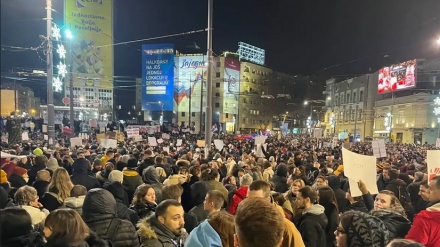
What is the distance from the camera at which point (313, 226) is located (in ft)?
13.2

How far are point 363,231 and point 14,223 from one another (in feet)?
9.37

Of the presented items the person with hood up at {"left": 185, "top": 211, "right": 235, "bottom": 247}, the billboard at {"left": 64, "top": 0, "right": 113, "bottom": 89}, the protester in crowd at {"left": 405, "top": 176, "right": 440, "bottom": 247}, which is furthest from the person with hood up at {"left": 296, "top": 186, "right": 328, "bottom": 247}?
the billboard at {"left": 64, "top": 0, "right": 113, "bottom": 89}

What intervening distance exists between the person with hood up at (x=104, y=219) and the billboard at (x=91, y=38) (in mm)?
36211

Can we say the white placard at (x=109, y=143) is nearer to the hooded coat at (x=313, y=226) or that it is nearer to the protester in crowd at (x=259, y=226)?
the hooded coat at (x=313, y=226)

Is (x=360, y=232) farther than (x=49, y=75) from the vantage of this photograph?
No

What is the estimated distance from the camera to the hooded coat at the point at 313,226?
3.98 m

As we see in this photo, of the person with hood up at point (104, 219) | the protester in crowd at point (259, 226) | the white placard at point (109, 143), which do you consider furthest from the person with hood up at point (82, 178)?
the white placard at point (109, 143)

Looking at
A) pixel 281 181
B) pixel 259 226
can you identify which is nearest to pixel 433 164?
pixel 281 181

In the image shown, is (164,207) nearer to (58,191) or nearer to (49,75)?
(58,191)

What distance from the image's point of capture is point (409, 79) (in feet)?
169

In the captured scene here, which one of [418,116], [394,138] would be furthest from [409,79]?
[394,138]

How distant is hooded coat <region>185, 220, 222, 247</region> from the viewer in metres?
2.71

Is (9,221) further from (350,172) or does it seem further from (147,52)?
(147,52)

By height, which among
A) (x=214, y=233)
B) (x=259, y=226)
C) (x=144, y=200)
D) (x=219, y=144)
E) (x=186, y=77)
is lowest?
(x=219, y=144)
